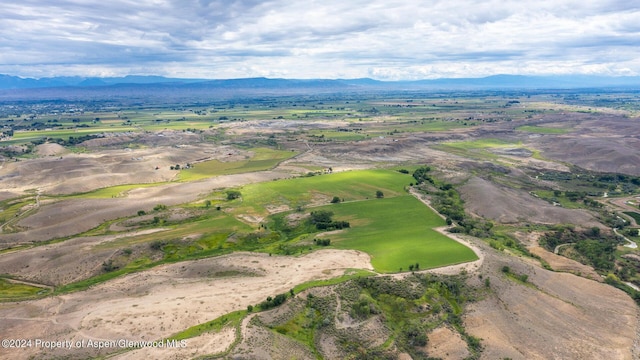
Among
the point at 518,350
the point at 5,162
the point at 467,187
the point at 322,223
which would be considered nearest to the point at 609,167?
the point at 467,187

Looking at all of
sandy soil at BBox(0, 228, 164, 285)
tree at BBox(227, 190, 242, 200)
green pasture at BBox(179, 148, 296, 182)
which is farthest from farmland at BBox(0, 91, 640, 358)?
green pasture at BBox(179, 148, 296, 182)

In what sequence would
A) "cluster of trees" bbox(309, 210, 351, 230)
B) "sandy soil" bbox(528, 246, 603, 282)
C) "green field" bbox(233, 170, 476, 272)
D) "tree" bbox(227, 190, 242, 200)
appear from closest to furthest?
"sandy soil" bbox(528, 246, 603, 282), "green field" bbox(233, 170, 476, 272), "cluster of trees" bbox(309, 210, 351, 230), "tree" bbox(227, 190, 242, 200)

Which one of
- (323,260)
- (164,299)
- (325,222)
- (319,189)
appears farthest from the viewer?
(319,189)

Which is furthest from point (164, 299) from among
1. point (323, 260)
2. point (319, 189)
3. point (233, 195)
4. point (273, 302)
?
point (319, 189)

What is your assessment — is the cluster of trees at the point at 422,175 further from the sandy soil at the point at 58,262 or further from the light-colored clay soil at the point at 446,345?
the sandy soil at the point at 58,262

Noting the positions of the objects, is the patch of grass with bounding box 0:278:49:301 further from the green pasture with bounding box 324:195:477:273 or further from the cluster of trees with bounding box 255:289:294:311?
the green pasture with bounding box 324:195:477:273

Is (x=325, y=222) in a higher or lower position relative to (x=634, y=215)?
higher

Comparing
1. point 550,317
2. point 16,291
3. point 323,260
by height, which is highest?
point 323,260

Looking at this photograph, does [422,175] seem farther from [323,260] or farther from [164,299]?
[164,299]
